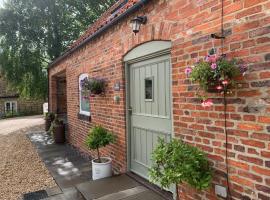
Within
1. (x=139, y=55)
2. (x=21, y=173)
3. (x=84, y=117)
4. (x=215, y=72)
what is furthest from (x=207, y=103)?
(x=21, y=173)

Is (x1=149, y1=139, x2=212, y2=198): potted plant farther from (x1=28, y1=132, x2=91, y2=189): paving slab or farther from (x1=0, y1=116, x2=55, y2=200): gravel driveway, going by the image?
(x1=0, y1=116, x2=55, y2=200): gravel driveway

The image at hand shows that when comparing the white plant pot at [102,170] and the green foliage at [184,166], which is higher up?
the green foliage at [184,166]

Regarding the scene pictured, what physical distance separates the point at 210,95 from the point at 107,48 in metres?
3.21

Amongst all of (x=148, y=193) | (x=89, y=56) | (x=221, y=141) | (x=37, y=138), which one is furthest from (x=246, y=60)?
(x=37, y=138)

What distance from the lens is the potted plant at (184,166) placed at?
2.64 metres

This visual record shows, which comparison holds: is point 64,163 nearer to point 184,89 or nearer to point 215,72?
point 184,89

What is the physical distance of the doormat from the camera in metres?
4.79

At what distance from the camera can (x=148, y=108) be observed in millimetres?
4336

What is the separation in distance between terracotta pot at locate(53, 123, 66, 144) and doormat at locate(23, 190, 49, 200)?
478cm

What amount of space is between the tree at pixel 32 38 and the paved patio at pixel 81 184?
8.27 meters

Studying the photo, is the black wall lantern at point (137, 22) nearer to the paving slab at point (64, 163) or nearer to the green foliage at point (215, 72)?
the green foliage at point (215, 72)

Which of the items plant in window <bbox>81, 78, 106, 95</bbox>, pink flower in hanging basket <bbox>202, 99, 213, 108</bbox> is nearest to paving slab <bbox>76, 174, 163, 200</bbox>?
pink flower in hanging basket <bbox>202, 99, 213, 108</bbox>

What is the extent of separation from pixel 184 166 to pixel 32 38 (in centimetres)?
1470

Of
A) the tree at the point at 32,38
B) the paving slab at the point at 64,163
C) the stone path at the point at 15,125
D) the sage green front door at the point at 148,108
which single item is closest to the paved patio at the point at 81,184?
the paving slab at the point at 64,163
